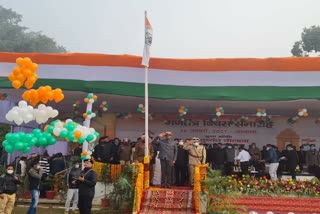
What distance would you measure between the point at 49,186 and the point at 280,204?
260 inches

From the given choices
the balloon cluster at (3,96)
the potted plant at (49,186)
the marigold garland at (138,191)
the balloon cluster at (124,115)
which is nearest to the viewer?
the marigold garland at (138,191)

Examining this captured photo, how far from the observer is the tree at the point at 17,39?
167 feet

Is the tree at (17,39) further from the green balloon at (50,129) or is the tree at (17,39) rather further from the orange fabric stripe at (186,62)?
the green balloon at (50,129)

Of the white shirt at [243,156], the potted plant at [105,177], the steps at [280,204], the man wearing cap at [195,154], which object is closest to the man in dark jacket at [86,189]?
the potted plant at [105,177]

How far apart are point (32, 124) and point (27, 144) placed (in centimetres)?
730

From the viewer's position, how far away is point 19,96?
553 inches

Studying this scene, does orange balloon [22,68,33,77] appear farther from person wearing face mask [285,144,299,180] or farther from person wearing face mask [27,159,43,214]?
person wearing face mask [285,144,299,180]

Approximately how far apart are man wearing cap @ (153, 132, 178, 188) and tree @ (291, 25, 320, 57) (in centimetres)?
4068

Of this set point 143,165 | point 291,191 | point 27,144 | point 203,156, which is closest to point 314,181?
point 291,191

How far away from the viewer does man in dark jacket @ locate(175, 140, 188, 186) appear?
1162 centimetres

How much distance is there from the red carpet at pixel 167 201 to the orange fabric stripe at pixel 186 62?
4217 millimetres

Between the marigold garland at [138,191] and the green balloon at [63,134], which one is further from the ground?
the green balloon at [63,134]

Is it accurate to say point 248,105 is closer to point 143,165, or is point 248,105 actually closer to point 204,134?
point 204,134

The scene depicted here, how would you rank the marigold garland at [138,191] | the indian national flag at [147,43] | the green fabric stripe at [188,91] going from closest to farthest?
the marigold garland at [138,191], the indian national flag at [147,43], the green fabric stripe at [188,91]
